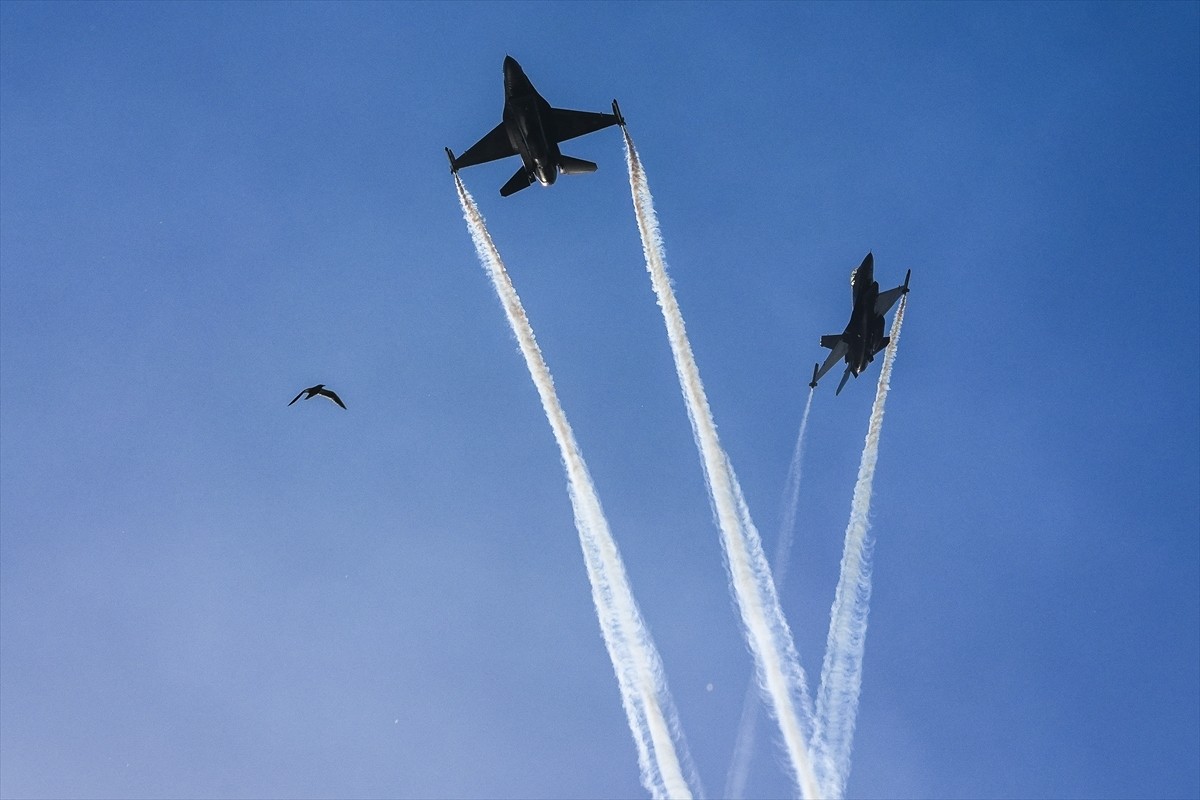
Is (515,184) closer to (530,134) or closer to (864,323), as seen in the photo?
(530,134)

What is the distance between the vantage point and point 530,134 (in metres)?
52.4

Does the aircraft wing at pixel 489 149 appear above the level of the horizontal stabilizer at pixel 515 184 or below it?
above

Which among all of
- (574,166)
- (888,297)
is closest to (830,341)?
(888,297)

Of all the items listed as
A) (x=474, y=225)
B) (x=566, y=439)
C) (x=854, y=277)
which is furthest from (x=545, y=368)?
(x=854, y=277)

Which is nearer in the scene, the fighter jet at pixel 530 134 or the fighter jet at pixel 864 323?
the fighter jet at pixel 530 134

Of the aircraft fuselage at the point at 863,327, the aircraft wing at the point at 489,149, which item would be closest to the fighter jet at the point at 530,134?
the aircraft wing at the point at 489,149

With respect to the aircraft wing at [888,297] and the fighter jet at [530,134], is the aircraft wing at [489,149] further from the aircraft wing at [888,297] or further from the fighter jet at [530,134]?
the aircraft wing at [888,297]

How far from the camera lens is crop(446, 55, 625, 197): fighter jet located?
171ft

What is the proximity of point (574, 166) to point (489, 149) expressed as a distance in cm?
713

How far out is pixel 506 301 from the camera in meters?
53.2

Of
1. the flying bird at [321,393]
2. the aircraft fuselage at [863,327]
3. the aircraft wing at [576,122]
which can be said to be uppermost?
the aircraft wing at [576,122]

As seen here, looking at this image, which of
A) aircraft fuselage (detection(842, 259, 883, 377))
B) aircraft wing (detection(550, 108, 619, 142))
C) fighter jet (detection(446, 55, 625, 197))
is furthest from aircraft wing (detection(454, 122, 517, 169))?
aircraft fuselage (detection(842, 259, 883, 377))

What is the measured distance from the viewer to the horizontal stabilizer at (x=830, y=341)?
67938mm

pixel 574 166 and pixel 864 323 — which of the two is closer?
pixel 574 166
